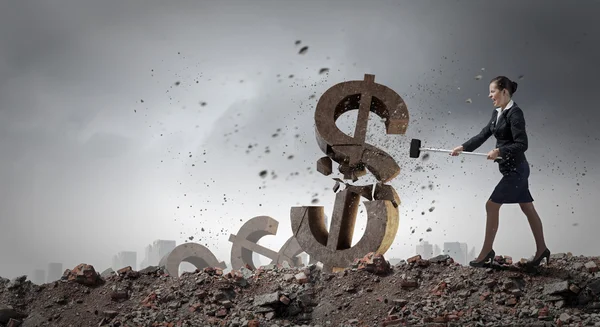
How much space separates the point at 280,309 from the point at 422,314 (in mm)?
2140

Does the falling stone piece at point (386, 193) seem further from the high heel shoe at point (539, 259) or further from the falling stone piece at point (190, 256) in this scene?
the falling stone piece at point (190, 256)

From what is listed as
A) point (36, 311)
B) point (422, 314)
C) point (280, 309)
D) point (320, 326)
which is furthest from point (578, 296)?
point (36, 311)

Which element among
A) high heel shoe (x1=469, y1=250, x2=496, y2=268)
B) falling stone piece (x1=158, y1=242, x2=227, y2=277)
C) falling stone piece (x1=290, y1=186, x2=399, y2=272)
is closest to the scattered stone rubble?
high heel shoe (x1=469, y1=250, x2=496, y2=268)

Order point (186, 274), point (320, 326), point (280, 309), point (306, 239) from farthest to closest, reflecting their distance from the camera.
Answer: point (306, 239) → point (186, 274) → point (280, 309) → point (320, 326)

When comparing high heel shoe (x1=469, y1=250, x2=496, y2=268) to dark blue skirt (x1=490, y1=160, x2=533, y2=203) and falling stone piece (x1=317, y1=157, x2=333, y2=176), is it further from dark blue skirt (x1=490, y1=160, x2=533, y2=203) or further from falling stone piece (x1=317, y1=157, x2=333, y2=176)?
falling stone piece (x1=317, y1=157, x2=333, y2=176)

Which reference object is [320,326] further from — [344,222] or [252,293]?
[344,222]

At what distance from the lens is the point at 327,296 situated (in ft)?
28.8

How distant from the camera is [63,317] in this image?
8.98 m

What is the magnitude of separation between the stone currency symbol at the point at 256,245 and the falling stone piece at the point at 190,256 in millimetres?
734

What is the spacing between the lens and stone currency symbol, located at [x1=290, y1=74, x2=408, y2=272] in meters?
9.91

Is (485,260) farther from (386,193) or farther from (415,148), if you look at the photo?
(386,193)

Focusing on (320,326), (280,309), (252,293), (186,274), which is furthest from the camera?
(186,274)

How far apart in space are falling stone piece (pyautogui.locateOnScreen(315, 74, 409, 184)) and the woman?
1941 mm

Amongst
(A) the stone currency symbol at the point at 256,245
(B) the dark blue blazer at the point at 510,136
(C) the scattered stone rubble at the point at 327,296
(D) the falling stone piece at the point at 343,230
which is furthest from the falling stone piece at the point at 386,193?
(A) the stone currency symbol at the point at 256,245
